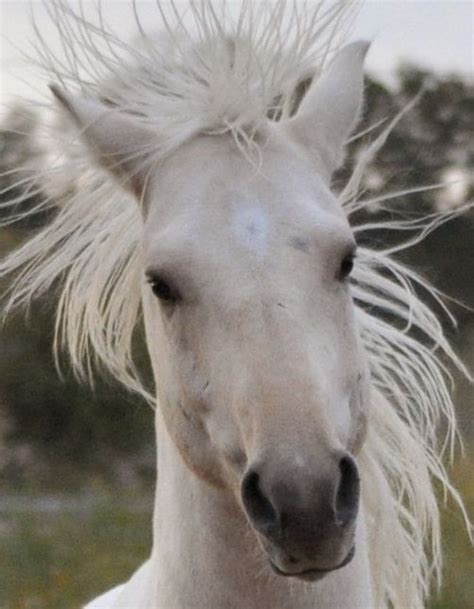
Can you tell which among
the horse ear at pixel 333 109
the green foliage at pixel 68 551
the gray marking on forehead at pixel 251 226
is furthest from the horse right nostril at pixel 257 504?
the green foliage at pixel 68 551

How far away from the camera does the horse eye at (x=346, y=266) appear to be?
3.47m

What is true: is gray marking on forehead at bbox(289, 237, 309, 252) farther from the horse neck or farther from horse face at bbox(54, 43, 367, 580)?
the horse neck

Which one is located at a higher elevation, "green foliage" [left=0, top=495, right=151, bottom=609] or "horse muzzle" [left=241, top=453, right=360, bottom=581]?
"horse muzzle" [left=241, top=453, right=360, bottom=581]

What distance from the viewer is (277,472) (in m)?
3.06

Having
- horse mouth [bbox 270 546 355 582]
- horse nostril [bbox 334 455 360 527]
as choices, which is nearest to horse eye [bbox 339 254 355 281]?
horse nostril [bbox 334 455 360 527]

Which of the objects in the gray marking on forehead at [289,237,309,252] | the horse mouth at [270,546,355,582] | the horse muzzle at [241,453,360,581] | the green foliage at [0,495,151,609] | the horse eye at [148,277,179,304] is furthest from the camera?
the green foliage at [0,495,151,609]

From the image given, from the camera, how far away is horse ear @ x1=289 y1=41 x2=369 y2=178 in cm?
386

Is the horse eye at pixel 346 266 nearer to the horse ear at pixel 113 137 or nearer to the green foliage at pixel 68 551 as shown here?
the horse ear at pixel 113 137

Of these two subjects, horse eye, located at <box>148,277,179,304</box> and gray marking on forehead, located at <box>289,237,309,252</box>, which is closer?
gray marking on forehead, located at <box>289,237,309,252</box>

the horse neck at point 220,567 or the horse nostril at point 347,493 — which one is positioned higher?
the horse nostril at point 347,493

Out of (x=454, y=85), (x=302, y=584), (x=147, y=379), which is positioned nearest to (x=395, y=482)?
(x=302, y=584)

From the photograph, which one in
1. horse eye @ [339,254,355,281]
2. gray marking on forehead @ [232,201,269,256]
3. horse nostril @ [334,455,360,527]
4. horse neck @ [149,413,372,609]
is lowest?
horse neck @ [149,413,372,609]

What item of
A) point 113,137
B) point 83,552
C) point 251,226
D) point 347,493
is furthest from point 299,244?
point 83,552

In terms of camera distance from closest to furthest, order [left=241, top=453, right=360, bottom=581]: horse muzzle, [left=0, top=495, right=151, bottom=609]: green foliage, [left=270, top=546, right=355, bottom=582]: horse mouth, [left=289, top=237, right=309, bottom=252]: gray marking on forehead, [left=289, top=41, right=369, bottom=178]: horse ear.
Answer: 1. [left=241, top=453, right=360, bottom=581]: horse muzzle
2. [left=270, top=546, right=355, bottom=582]: horse mouth
3. [left=289, top=237, right=309, bottom=252]: gray marking on forehead
4. [left=289, top=41, right=369, bottom=178]: horse ear
5. [left=0, top=495, right=151, bottom=609]: green foliage
